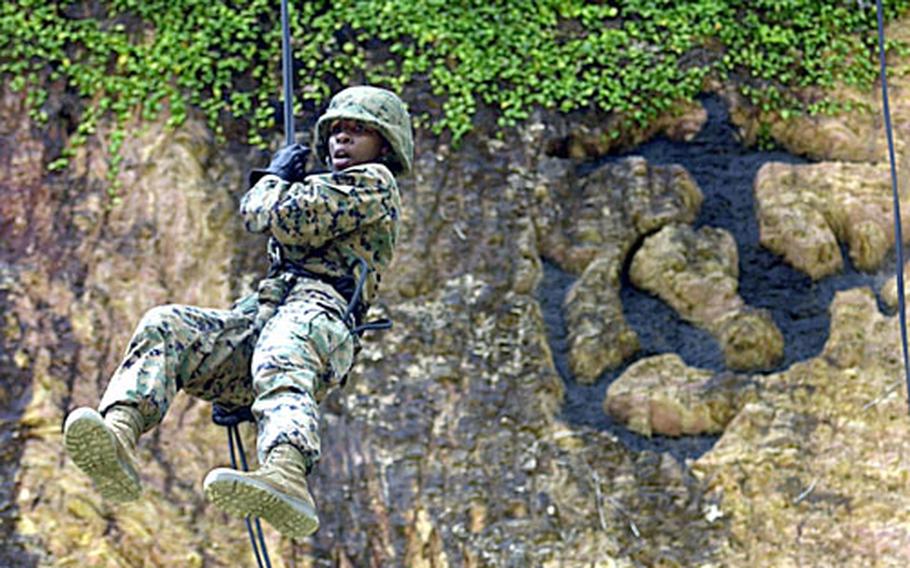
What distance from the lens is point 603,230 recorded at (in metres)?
11.9

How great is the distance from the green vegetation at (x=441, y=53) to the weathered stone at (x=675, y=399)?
1855mm

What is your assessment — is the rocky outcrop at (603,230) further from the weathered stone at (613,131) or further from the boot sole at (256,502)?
the boot sole at (256,502)

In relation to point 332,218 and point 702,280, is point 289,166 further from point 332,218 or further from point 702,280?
point 702,280

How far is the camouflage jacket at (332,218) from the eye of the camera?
6602 millimetres

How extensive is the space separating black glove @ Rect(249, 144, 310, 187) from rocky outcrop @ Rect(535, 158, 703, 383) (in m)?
5.00

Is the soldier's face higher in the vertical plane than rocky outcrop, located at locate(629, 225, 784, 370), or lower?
higher

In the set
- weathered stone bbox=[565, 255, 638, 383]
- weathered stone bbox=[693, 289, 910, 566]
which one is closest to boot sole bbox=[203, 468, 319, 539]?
weathered stone bbox=[693, 289, 910, 566]

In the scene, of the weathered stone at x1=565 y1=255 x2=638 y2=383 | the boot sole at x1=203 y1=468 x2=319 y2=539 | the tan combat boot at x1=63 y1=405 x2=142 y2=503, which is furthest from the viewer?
the weathered stone at x1=565 y1=255 x2=638 y2=383

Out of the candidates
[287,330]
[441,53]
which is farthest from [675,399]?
[287,330]

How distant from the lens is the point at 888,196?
473 inches

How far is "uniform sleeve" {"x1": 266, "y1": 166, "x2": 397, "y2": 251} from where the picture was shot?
6590mm

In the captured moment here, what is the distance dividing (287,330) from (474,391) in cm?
477

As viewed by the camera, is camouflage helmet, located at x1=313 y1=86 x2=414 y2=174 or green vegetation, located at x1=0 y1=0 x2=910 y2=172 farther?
green vegetation, located at x1=0 y1=0 x2=910 y2=172

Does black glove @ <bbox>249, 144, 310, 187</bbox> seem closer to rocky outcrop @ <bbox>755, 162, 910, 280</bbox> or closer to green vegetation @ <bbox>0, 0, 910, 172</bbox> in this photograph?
green vegetation @ <bbox>0, 0, 910, 172</bbox>
